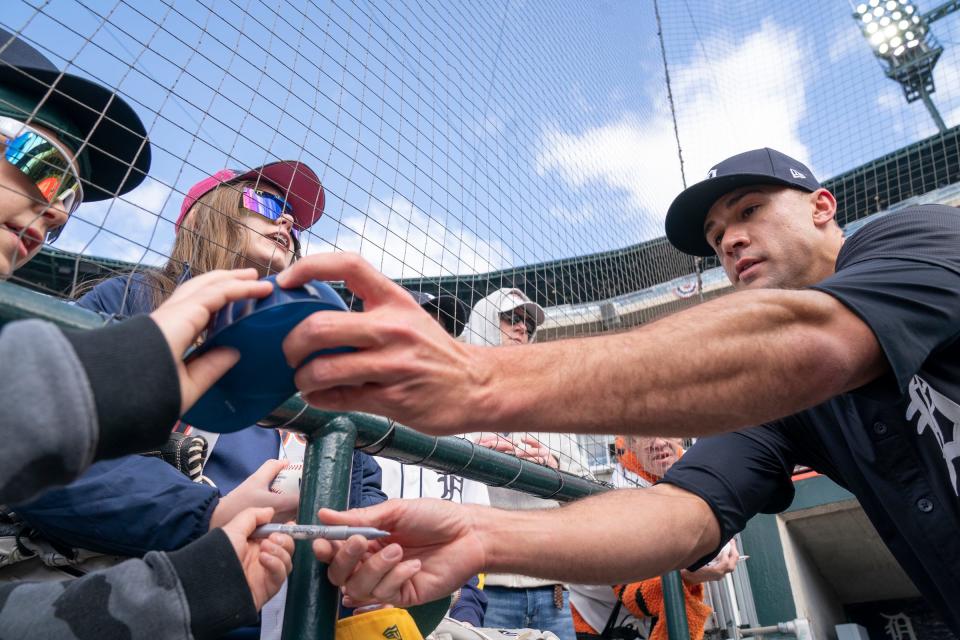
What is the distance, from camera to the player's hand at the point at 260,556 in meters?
0.82

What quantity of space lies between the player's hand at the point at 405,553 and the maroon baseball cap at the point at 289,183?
0.89m

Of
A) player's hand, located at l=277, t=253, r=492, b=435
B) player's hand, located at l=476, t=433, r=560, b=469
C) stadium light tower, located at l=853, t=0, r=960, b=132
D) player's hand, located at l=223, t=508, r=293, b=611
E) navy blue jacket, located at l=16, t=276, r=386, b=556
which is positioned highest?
stadium light tower, located at l=853, t=0, r=960, b=132

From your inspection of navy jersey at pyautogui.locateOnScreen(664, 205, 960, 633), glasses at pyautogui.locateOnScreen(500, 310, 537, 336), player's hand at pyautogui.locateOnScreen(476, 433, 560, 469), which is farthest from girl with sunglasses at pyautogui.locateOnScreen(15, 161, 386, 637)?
glasses at pyautogui.locateOnScreen(500, 310, 537, 336)

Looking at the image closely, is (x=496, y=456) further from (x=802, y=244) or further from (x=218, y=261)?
(x=802, y=244)

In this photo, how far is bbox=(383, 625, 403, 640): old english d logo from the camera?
883 millimetres

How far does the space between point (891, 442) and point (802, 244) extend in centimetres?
72

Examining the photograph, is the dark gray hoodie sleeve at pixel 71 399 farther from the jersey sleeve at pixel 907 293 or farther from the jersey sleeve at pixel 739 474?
the jersey sleeve at pixel 739 474

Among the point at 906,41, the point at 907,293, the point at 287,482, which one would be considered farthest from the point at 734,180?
the point at 906,41

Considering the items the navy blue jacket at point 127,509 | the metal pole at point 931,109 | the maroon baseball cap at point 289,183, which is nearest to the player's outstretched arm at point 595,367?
the navy blue jacket at point 127,509

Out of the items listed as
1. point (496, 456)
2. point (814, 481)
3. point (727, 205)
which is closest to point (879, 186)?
point (814, 481)

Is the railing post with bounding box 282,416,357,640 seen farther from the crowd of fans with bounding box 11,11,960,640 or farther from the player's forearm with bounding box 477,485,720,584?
the player's forearm with bounding box 477,485,720,584

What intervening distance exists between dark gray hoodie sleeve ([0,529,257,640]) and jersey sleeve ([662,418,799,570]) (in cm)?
103

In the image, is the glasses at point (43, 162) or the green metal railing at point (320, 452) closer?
the green metal railing at point (320, 452)

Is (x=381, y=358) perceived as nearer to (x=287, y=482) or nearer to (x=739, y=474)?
(x=287, y=482)
